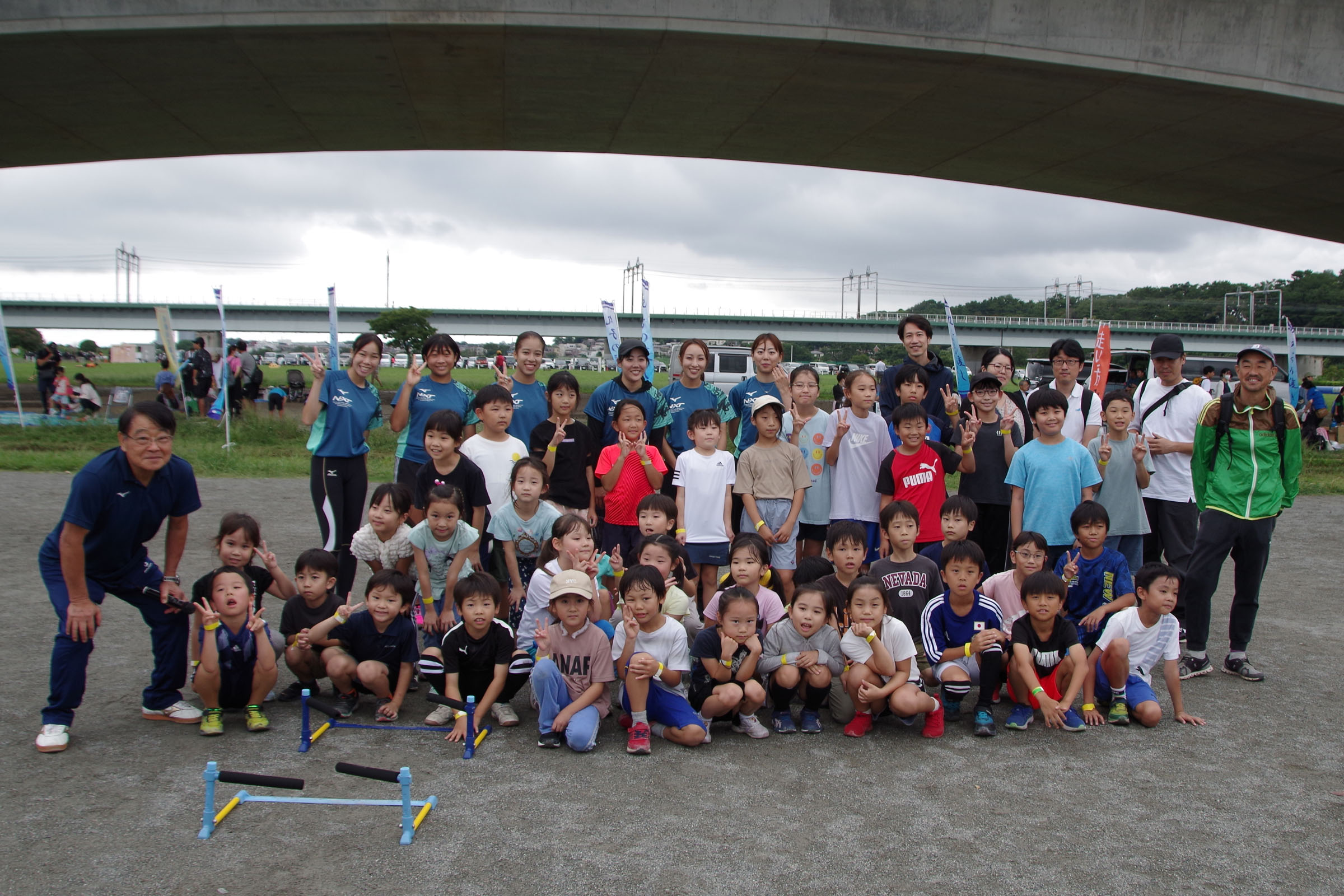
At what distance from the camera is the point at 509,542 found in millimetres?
5398

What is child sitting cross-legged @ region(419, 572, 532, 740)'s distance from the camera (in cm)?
448

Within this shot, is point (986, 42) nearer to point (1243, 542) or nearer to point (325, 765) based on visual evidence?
point (1243, 542)

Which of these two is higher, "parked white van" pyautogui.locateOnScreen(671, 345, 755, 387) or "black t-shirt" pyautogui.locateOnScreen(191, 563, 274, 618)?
"parked white van" pyautogui.locateOnScreen(671, 345, 755, 387)

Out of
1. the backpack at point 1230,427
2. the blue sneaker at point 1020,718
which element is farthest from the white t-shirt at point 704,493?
the backpack at point 1230,427

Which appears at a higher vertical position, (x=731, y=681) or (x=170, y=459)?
(x=170, y=459)

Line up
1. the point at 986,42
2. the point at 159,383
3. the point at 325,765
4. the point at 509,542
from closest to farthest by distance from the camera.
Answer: the point at 325,765 → the point at 509,542 → the point at 986,42 → the point at 159,383

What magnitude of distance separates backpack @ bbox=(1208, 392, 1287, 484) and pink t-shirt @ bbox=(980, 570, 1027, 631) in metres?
1.71

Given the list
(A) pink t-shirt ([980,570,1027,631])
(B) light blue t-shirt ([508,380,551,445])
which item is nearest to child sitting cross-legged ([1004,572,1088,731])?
(A) pink t-shirt ([980,570,1027,631])

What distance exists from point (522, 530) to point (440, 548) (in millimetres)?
547

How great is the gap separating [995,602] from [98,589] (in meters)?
4.95

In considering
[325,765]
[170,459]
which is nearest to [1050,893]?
[325,765]

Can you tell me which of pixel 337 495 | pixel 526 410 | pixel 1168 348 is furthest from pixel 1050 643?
pixel 337 495

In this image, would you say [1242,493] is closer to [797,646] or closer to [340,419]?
[797,646]

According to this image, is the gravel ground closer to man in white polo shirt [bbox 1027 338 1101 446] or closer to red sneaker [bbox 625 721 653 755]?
red sneaker [bbox 625 721 653 755]
